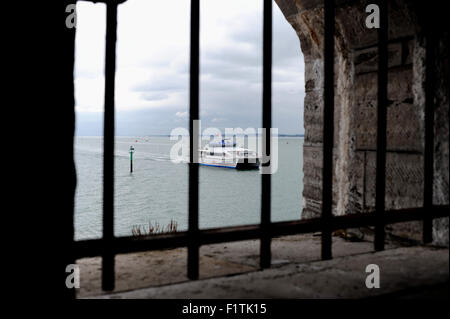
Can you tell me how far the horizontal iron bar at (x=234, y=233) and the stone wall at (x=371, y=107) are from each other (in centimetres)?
37

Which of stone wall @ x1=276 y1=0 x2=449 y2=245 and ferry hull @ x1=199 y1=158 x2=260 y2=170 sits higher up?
stone wall @ x1=276 y1=0 x2=449 y2=245

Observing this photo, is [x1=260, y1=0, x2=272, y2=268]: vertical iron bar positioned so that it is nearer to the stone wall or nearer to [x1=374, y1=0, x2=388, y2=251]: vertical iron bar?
[x1=374, y1=0, x2=388, y2=251]: vertical iron bar

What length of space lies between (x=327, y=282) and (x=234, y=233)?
513 millimetres

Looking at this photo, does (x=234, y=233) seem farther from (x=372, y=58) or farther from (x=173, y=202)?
(x=173, y=202)

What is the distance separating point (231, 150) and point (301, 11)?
47.6m

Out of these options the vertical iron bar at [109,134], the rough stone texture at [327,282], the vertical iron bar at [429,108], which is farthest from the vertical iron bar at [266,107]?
the vertical iron bar at [429,108]

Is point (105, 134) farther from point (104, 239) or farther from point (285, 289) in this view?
point (285, 289)

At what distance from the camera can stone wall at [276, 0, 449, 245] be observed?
2891 millimetres

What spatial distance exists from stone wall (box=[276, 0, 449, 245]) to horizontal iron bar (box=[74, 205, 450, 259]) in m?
0.37

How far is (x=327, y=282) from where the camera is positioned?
216cm

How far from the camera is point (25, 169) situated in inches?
57.7

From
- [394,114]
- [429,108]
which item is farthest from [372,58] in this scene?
[429,108]

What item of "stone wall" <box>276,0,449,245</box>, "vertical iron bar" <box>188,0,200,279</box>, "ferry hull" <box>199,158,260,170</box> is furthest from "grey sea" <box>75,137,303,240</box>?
"vertical iron bar" <box>188,0,200,279</box>
